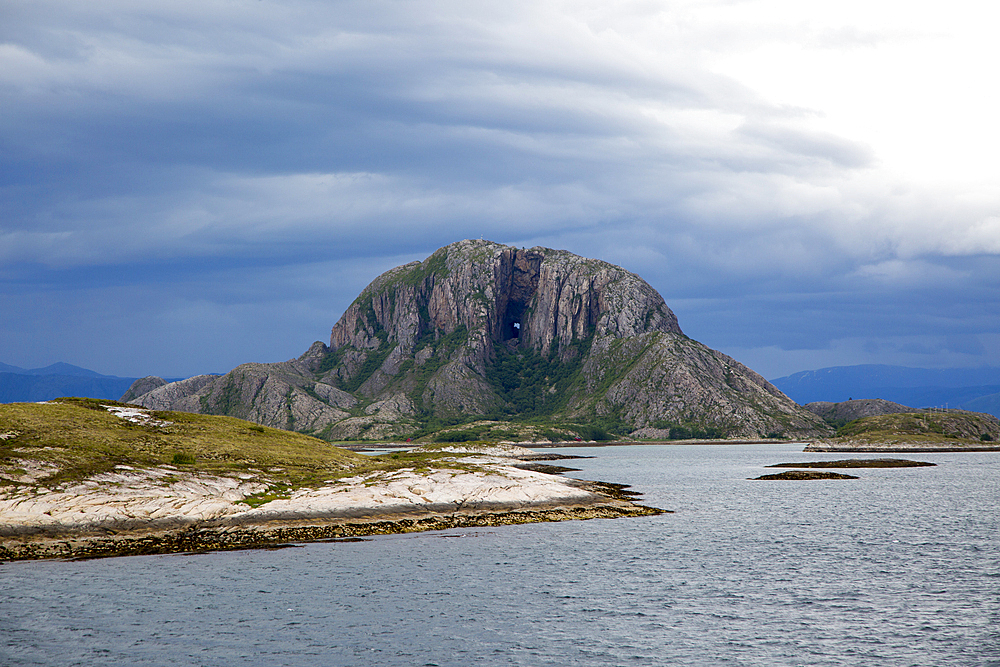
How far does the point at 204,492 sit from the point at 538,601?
45278 mm

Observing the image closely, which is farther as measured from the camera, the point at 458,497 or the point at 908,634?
the point at 458,497

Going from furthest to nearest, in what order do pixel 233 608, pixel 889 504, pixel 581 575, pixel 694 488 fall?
pixel 694 488 → pixel 889 504 → pixel 581 575 → pixel 233 608

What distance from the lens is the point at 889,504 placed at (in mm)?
109125

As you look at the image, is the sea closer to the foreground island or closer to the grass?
the foreground island

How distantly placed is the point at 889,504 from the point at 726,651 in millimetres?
84199

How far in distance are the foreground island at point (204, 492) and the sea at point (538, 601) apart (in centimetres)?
627

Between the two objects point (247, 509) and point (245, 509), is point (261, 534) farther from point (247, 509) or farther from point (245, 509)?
point (245, 509)

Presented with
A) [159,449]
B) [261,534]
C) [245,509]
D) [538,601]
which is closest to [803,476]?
[245,509]

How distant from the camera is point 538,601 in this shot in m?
49.5

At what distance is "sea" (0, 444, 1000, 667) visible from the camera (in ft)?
125

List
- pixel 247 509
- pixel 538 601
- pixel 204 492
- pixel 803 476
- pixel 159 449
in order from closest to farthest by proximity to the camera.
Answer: pixel 538 601 < pixel 247 509 < pixel 204 492 < pixel 159 449 < pixel 803 476

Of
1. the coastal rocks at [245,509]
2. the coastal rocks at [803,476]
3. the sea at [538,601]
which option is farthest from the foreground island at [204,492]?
the coastal rocks at [803,476]

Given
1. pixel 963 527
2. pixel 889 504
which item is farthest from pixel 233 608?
pixel 889 504

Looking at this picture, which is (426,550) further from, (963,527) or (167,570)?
(963,527)
